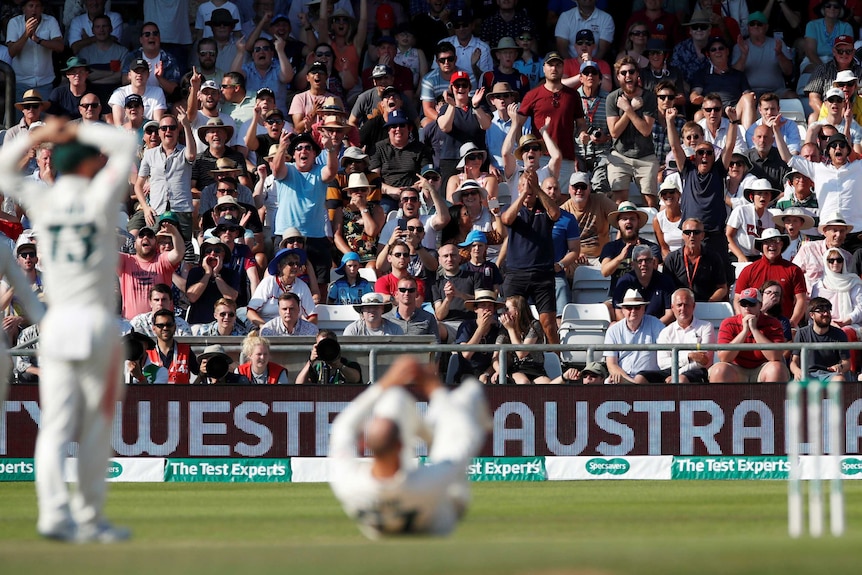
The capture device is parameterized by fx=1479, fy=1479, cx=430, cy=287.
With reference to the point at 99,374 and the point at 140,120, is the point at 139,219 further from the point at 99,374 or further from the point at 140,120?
the point at 99,374

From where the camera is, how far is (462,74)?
2066 cm

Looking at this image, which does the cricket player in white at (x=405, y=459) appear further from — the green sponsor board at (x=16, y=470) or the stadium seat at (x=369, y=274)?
the stadium seat at (x=369, y=274)

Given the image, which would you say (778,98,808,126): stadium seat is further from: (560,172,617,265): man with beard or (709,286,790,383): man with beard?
(709,286,790,383): man with beard

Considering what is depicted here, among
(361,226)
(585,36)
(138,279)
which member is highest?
(585,36)

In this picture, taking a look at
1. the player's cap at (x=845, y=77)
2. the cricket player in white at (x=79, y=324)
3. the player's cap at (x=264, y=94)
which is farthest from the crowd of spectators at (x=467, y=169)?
the cricket player in white at (x=79, y=324)

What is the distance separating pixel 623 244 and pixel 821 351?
332 centimetres

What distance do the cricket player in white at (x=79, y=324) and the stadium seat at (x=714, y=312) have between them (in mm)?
10684

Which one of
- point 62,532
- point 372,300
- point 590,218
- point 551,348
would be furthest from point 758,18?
point 62,532

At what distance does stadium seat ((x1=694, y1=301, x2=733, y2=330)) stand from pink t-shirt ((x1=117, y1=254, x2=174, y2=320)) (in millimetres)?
6433

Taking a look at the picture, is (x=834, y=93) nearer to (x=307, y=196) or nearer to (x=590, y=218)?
(x=590, y=218)

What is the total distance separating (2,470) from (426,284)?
5.53 m

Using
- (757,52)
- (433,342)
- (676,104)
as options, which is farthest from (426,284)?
(757,52)

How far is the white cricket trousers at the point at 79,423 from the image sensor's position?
8117 millimetres

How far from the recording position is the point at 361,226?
19.3 m
